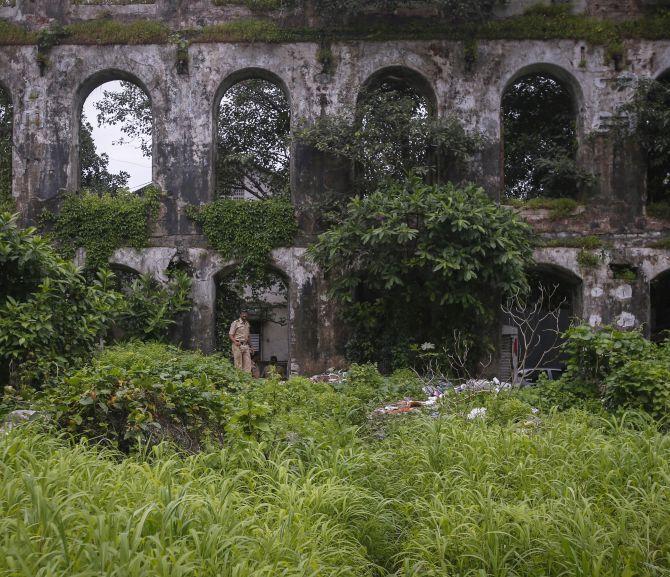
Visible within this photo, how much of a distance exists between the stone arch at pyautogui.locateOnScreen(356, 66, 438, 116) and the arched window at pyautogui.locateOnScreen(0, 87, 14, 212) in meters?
7.02

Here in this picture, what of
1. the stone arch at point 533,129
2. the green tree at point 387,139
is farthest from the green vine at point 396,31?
the green tree at point 387,139

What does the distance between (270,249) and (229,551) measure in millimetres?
10304

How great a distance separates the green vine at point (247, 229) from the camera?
13.3 meters

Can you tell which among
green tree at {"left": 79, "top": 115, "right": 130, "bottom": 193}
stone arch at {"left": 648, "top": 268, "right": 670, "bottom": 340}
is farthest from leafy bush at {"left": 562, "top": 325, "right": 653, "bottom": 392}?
green tree at {"left": 79, "top": 115, "right": 130, "bottom": 193}

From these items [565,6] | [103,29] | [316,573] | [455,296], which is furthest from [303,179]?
[316,573]

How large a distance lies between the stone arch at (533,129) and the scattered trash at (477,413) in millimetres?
8115

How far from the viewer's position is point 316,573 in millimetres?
3312

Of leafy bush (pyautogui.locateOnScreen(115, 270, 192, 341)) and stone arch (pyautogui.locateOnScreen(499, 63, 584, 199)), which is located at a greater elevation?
stone arch (pyautogui.locateOnScreen(499, 63, 584, 199))

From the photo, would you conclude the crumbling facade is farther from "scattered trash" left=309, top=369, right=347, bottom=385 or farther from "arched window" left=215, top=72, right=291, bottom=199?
"arched window" left=215, top=72, right=291, bottom=199

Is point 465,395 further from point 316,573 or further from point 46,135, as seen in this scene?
point 46,135

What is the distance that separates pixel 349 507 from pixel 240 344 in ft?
29.3

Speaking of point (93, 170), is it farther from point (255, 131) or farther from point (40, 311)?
point (40, 311)

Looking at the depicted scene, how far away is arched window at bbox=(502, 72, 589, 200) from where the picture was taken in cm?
1526

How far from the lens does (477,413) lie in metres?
6.74
